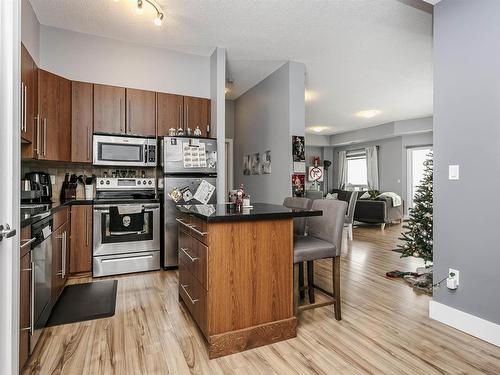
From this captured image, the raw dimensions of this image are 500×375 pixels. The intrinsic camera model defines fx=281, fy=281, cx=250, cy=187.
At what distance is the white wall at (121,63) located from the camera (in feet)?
11.1

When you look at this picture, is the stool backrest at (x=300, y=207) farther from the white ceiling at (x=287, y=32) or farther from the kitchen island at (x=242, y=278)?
the white ceiling at (x=287, y=32)

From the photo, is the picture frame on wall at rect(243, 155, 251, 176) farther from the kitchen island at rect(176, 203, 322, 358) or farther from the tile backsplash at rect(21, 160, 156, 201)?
the kitchen island at rect(176, 203, 322, 358)

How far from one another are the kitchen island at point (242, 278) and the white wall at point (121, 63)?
8.68ft

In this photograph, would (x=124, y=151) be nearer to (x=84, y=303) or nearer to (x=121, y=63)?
(x=121, y=63)

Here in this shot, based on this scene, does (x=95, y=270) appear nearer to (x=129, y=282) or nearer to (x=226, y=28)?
(x=129, y=282)

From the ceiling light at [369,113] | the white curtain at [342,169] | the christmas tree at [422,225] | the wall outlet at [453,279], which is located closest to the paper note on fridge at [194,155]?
the christmas tree at [422,225]

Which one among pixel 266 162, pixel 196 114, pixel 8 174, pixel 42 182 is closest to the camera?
pixel 8 174

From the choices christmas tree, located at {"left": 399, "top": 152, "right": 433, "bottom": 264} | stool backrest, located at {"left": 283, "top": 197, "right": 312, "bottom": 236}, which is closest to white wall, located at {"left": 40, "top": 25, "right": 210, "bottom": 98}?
stool backrest, located at {"left": 283, "top": 197, "right": 312, "bottom": 236}

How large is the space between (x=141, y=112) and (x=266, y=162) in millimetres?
2044

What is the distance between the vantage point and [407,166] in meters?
8.28

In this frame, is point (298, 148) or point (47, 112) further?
point (298, 148)

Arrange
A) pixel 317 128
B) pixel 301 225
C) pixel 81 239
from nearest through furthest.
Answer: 1. pixel 301 225
2. pixel 81 239
3. pixel 317 128

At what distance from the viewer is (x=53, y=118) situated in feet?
10.2

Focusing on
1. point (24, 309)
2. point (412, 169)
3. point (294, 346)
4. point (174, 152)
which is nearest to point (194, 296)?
point (294, 346)
